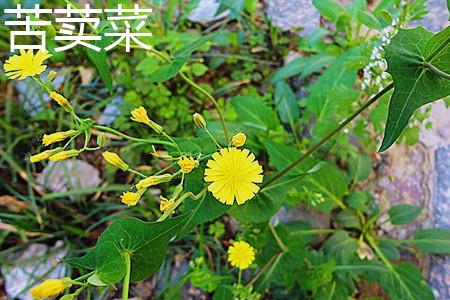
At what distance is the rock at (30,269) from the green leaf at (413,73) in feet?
3.71

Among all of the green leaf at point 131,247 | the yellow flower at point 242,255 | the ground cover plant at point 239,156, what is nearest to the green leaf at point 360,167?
the ground cover plant at point 239,156

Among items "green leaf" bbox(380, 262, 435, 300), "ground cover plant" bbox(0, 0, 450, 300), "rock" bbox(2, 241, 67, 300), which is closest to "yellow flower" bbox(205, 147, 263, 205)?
"ground cover plant" bbox(0, 0, 450, 300)

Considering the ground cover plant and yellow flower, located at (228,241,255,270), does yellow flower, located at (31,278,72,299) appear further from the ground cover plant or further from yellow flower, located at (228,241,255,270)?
yellow flower, located at (228,241,255,270)

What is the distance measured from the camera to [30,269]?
1.50 meters

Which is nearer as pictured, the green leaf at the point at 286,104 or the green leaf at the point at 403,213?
the green leaf at the point at 403,213

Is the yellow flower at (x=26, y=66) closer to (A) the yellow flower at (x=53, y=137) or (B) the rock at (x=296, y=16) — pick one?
(A) the yellow flower at (x=53, y=137)

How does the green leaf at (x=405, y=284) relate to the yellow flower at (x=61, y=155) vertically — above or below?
below

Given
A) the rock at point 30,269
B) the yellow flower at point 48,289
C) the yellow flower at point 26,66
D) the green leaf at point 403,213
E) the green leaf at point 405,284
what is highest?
the yellow flower at point 26,66

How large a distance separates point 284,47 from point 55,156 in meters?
1.09

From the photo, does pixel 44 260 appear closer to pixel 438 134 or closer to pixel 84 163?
pixel 84 163

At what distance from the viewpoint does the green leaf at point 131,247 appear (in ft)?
2.29

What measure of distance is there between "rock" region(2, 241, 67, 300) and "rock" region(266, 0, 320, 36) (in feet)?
3.38

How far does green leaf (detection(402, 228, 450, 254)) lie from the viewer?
1.21m

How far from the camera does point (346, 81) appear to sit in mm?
1318
